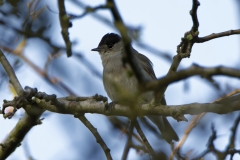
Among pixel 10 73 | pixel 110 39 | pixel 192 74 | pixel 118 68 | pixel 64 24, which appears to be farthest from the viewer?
pixel 110 39

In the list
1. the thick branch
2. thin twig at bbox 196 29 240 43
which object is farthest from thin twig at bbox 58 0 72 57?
thin twig at bbox 196 29 240 43

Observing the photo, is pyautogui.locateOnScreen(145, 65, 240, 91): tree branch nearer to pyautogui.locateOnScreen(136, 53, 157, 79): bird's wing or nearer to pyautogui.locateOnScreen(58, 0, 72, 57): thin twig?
pyautogui.locateOnScreen(58, 0, 72, 57): thin twig

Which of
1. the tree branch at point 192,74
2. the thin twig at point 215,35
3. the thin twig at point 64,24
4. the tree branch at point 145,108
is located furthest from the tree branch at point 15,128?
the tree branch at point 192,74

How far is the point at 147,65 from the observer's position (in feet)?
26.7

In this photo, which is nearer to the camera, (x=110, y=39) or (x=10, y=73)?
(x=10, y=73)

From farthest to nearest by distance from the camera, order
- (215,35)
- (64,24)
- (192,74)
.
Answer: (215,35) < (64,24) < (192,74)

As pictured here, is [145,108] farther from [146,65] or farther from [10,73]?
[146,65]

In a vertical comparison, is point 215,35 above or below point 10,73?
below

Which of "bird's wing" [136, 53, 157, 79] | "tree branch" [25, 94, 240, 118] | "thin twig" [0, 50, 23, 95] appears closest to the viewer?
"tree branch" [25, 94, 240, 118]

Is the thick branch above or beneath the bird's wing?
beneath

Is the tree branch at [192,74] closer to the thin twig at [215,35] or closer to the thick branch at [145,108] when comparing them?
the thick branch at [145,108]

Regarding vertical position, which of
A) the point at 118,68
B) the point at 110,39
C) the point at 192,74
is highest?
the point at 110,39

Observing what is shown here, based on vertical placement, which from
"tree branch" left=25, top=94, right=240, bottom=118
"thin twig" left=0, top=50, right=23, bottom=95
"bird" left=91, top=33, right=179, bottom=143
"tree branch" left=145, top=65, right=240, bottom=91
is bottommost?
"tree branch" left=145, top=65, right=240, bottom=91

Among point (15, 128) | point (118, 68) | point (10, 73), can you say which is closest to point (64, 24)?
point (10, 73)
